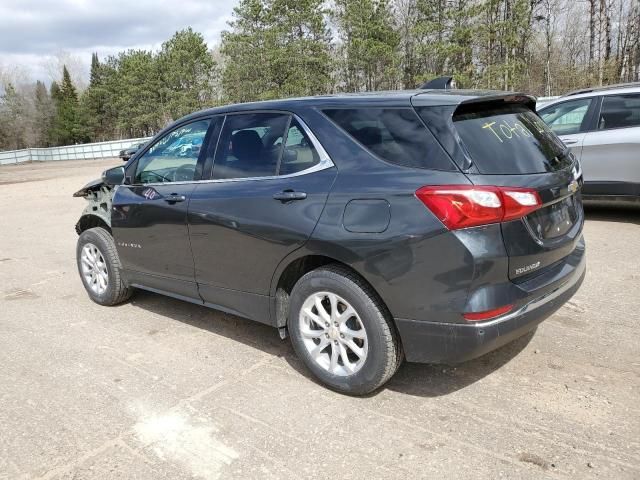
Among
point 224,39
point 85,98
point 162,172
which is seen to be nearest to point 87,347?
point 162,172

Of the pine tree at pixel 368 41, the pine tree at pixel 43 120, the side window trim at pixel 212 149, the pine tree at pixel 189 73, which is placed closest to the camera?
the side window trim at pixel 212 149

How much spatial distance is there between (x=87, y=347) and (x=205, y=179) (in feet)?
5.34

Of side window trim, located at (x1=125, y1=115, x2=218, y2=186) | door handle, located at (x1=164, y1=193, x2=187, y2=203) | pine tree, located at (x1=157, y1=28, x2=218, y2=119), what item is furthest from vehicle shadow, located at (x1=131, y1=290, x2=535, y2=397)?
pine tree, located at (x1=157, y1=28, x2=218, y2=119)

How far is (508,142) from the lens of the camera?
10.1 feet

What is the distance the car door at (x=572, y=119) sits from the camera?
7.32m

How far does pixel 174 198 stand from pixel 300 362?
1543 millimetres

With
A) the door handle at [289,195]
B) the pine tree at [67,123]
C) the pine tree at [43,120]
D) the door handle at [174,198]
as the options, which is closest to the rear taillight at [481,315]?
the door handle at [289,195]

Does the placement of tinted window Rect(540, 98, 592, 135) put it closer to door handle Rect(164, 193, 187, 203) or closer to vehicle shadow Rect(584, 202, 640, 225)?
vehicle shadow Rect(584, 202, 640, 225)

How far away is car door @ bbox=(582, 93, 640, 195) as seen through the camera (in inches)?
270

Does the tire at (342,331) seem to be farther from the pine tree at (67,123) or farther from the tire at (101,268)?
the pine tree at (67,123)

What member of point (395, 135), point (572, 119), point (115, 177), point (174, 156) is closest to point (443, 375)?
point (395, 135)

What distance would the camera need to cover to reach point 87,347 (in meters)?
4.21

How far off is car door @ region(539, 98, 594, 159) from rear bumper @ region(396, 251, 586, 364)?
16.7 ft

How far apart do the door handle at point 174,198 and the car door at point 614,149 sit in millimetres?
5577
